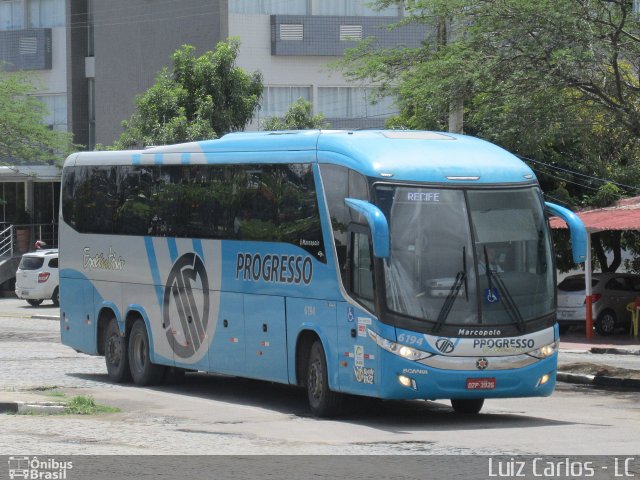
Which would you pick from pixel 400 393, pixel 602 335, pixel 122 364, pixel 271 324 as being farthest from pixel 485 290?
pixel 602 335

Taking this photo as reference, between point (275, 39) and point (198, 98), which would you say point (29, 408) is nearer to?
point (198, 98)

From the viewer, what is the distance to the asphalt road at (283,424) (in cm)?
1233

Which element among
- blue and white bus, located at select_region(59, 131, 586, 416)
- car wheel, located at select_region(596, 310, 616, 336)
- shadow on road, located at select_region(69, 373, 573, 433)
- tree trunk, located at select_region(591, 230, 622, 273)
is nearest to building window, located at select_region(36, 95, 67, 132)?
tree trunk, located at select_region(591, 230, 622, 273)

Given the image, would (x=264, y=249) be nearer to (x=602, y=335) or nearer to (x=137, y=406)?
(x=137, y=406)

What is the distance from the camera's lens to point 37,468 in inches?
420

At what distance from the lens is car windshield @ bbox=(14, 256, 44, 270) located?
41.3 meters

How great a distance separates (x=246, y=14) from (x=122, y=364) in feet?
90.4

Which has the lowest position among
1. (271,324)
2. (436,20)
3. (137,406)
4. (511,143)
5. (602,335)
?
(602,335)

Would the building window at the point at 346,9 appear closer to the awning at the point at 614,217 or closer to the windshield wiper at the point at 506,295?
the awning at the point at 614,217

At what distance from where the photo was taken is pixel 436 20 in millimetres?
21922

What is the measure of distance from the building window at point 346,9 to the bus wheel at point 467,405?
106 ft

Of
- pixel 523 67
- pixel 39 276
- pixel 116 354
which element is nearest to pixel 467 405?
pixel 523 67

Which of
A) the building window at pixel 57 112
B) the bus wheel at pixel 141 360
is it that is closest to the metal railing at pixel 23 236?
the building window at pixel 57 112

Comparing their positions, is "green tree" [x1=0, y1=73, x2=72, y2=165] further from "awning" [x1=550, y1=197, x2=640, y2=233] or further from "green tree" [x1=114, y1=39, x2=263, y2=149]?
"awning" [x1=550, y1=197, x2=640, y2=233]
